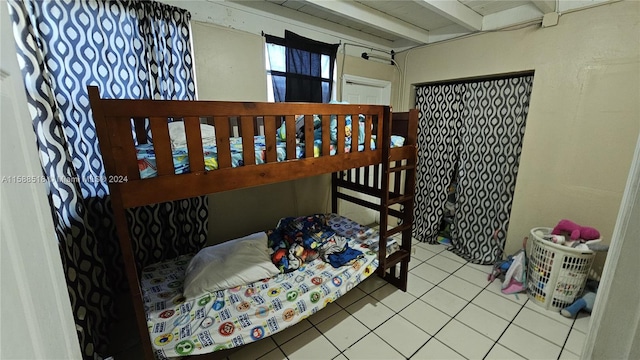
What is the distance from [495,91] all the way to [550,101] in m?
0.50

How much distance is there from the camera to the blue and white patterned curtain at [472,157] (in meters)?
2.56

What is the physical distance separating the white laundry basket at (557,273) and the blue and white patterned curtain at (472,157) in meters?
0.59

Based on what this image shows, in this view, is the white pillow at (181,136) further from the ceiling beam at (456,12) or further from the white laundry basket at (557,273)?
the white laundry basket at (557,273)

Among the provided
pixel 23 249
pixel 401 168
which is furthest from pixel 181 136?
pixel 401 168

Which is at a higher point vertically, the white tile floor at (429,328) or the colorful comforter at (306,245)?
the colorful comforter at (306,245)

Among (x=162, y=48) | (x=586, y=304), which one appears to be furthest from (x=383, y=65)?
(x=586, y=304)

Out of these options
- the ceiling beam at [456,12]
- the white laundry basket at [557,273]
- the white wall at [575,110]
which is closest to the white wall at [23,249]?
the ceiling beam at [456,12]

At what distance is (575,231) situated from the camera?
6.49ft

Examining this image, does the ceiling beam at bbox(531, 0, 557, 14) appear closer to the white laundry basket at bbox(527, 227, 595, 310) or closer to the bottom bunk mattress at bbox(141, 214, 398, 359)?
the white laundry basket at bbox(527, 227, 595, 310)

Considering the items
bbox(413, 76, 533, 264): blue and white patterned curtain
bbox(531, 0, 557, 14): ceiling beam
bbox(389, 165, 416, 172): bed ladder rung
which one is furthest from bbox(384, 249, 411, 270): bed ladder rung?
bbox(531, 0, 557, 14): ceiling beam

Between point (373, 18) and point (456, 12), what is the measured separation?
0.71 m

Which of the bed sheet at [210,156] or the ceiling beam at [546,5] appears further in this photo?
the ceiling beam at [546,5]

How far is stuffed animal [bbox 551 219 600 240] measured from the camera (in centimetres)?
195


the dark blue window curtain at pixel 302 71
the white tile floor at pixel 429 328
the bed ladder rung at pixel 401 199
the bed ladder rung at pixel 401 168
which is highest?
the dark blue window curtain at pixel 302 71
